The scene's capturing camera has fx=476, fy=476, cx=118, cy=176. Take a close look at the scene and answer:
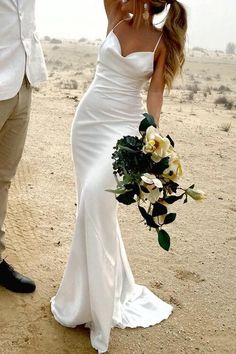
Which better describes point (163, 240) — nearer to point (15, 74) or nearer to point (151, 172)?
point (151, 172)

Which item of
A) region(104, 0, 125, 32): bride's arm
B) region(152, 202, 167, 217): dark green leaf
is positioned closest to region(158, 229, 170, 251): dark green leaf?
region(152, 202, 167, 217): dark green leaf

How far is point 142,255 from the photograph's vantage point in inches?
183

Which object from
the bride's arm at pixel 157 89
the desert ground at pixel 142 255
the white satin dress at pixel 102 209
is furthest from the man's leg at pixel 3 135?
the bride's arm at pixel 157 89

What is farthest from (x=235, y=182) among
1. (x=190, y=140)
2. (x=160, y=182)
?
(x=160, y=182)

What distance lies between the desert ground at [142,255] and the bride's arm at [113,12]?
51.2 inches

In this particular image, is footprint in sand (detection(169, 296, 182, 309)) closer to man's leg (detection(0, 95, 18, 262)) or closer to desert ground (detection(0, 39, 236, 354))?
desert ground (detection(0, 39, 236, 354))

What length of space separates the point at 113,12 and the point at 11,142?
1.19m

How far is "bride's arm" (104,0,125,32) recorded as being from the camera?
340cm

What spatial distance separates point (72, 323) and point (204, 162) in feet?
16.8

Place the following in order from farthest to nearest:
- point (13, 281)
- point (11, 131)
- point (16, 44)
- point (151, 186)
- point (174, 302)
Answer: point (174, 302) → point (13, 281) → point (11, 131) → point (16, 44) → point (151, 186)

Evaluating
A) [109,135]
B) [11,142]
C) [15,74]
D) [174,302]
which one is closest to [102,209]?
[109,135]

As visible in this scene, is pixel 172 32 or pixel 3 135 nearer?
pixel 172 32

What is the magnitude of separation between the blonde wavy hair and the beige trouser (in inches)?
37.5

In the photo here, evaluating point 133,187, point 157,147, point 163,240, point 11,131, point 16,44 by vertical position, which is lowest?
point 163,240
